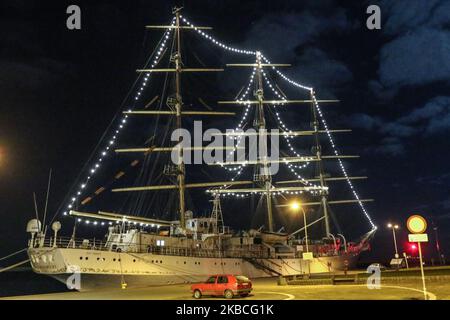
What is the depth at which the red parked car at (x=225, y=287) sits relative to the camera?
1858 centimetres

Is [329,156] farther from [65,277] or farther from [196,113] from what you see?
[65,277]

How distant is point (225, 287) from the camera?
18.9m

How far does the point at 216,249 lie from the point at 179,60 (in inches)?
924

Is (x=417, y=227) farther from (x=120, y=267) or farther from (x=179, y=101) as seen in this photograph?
(x=179, y=101)

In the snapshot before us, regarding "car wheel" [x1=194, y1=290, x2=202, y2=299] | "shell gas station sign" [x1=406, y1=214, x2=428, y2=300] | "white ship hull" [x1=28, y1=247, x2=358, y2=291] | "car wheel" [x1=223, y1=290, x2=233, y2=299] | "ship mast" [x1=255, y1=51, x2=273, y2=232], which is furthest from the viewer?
"ship mast" [x1=255, y1=51, x2=273, y2=232]

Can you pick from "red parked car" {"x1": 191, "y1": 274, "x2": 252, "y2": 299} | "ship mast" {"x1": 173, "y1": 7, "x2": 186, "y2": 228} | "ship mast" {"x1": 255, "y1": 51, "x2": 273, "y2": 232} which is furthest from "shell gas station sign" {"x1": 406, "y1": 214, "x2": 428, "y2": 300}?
"ship mast" {"x1": 255, "y1": 51, "x2": 273, "y2": 232}

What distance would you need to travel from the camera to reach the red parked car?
731 inches

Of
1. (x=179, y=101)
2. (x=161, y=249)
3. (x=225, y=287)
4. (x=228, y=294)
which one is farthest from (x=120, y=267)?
(x=179, y=101)

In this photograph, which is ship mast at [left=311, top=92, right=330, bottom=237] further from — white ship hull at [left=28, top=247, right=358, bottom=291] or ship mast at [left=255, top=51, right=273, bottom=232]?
white ship hull at [left=28, top=247, right=358, bottom=291]

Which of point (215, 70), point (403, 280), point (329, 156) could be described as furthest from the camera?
point (329, 156)

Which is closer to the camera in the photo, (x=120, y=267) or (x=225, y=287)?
(x=225, y=287)
